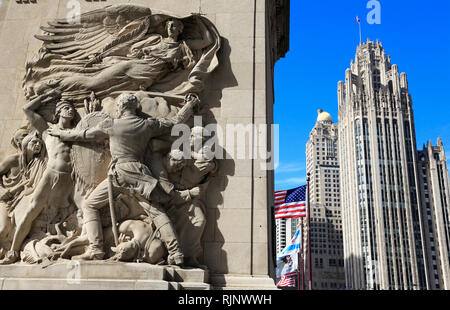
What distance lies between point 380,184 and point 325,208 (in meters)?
39.4

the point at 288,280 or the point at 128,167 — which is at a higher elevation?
the point at 128,167

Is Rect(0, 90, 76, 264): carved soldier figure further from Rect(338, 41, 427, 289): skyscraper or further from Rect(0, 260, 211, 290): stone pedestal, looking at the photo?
Rect(338, 41, 427, 289): skyscraper

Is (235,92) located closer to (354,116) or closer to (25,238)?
(25,238)

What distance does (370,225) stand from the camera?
11131cm

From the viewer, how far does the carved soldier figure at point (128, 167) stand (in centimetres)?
757

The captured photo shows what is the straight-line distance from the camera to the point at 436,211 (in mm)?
117062

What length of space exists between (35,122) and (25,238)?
8.94ft

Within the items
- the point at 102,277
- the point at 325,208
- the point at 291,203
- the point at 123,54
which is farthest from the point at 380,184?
the point at 102,277

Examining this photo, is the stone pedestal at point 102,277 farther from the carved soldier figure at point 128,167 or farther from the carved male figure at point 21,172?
the carved male figure at point 21,172

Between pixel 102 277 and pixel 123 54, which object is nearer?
pixel 102 277

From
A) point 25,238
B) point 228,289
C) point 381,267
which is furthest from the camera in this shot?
point 381,267

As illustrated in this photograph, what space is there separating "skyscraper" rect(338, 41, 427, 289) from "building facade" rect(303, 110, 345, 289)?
691 inches

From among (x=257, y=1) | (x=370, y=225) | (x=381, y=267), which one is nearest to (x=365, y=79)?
(x=370, y=225)

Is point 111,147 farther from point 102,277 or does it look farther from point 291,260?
point 291,260
